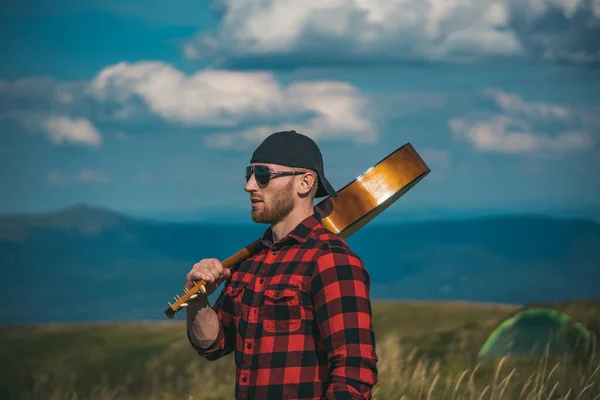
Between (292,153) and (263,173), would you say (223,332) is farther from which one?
(292,153)

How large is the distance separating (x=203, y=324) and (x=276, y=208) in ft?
2.67

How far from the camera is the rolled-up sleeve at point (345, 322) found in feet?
12.2

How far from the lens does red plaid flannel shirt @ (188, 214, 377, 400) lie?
376cm

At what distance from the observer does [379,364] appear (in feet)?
30.9

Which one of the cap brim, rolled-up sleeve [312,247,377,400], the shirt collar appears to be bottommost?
rolled-up sleeve [312,247,377,400]

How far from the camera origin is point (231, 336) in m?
4.65

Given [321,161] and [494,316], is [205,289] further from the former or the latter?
[494,316]

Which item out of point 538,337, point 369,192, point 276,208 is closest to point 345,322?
point 276,208

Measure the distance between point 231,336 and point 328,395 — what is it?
3.52 feet

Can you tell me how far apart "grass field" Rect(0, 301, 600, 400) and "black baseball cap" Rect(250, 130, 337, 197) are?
3.45 m

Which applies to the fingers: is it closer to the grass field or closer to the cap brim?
the cap brim

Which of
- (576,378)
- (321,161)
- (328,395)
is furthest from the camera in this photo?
(576,378)

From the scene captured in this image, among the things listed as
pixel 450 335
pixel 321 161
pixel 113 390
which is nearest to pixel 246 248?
pixel 321 161

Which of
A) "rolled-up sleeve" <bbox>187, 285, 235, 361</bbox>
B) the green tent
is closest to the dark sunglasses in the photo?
"rolled-up sleeve" <bbox>187, 285, 235, 361</bbox>
